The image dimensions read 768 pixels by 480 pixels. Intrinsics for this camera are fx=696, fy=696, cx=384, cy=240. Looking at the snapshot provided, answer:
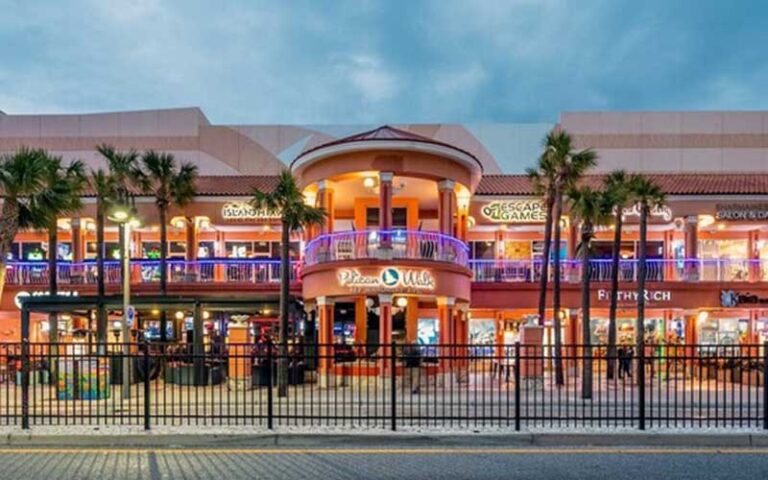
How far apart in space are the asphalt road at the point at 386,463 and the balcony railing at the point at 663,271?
19312mm

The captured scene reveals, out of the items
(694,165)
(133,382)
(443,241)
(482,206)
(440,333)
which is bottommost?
(133,382)

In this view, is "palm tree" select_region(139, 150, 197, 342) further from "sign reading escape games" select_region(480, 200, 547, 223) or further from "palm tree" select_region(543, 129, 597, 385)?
"palm tree" select_region(543, 129, 597, 385)

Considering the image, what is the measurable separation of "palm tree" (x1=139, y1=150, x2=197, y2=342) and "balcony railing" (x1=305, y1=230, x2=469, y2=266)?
23.6ft

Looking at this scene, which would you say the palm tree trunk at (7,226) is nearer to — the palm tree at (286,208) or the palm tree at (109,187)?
the palm tree at (286,208)

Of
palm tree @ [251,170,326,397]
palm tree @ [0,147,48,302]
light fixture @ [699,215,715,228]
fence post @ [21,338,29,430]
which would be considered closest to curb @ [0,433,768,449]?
fence post @ [21,338,29,430]

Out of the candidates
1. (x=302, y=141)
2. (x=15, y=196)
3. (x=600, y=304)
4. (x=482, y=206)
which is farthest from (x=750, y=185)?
(x=15, y=196)

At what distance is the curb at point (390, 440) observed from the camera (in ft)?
36.8

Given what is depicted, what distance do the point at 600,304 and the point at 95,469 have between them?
24.3 m

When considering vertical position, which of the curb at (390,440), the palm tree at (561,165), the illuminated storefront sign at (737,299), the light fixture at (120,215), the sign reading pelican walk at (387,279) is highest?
the palm tree at (561,165)

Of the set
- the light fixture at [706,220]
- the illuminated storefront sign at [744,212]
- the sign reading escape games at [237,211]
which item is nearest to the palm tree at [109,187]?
the sign reading escape games at [237,211]

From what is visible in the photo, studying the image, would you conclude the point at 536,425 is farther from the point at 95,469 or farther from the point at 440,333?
the point at 440,333

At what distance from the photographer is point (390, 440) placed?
11.4 m

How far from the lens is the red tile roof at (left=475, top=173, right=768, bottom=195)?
1217 inches

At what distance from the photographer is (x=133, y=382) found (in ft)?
74.4
